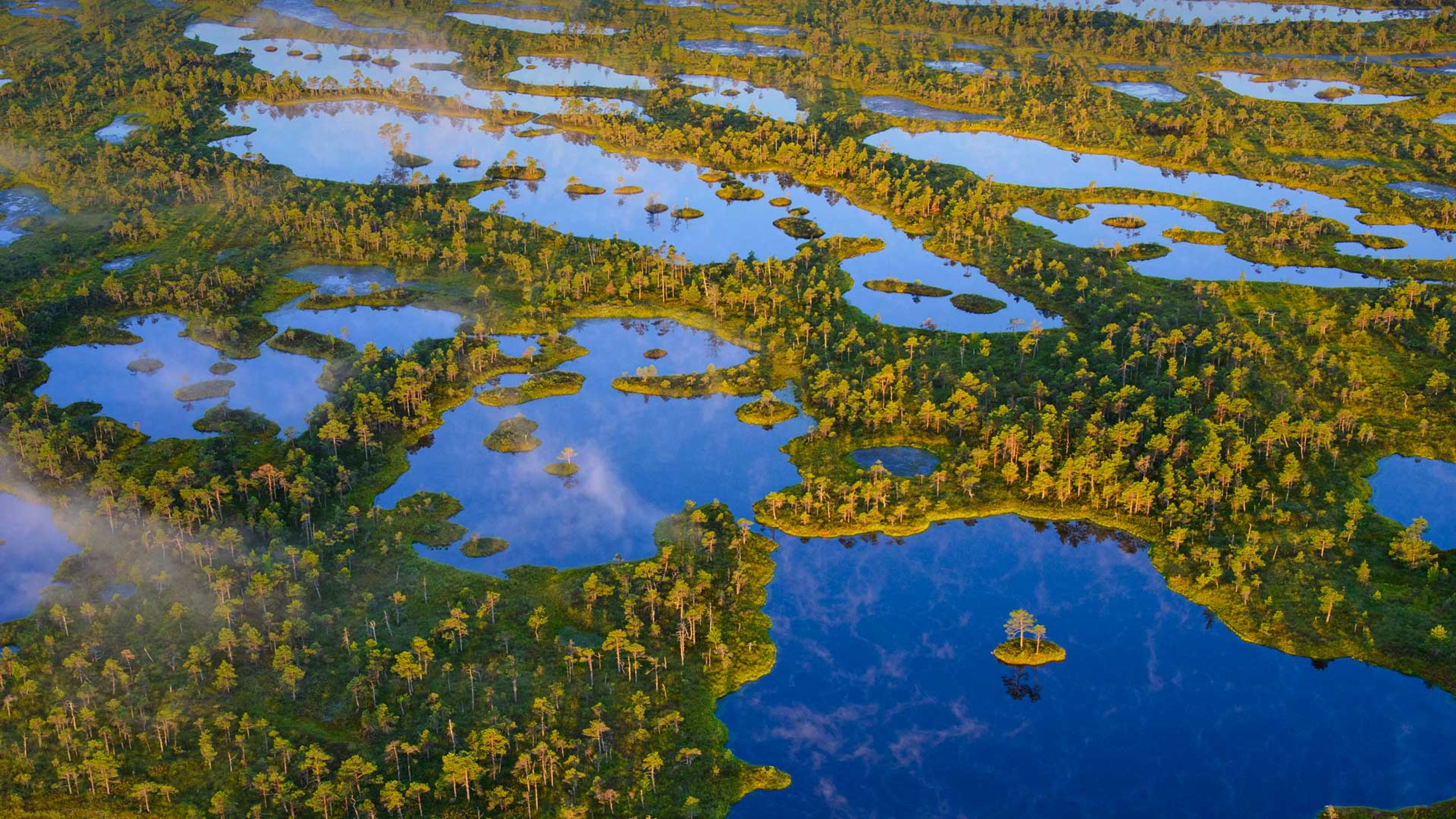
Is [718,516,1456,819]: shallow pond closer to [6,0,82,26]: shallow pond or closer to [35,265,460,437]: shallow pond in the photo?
[35,265,460,437]: shallow pond

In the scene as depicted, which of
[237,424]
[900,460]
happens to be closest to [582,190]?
[237,424]

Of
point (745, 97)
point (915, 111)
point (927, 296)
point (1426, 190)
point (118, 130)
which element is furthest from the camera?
point (745, 97)

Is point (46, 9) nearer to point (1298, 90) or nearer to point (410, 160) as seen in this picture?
point (410, 160)

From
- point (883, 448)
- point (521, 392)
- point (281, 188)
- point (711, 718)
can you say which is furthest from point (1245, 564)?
point (281, 188)

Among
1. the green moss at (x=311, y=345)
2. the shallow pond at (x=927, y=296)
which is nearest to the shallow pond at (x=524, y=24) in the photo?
the shallow pond at (x=927, y=296)

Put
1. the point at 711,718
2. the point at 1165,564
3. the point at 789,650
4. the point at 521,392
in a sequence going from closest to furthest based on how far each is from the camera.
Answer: the point at 711,718, the point at 789,650, the point at 1165,564, the point at 521,392

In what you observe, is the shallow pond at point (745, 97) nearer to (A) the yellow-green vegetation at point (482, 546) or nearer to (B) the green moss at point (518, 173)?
(B) the green moss at point (518, 173)

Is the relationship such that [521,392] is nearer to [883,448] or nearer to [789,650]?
[883,448]
